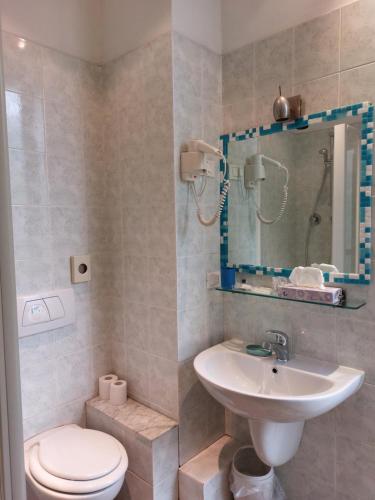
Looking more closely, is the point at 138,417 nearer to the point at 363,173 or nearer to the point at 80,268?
the point at 80,268

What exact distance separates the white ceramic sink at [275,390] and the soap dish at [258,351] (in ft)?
0.08

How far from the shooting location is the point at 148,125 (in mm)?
1637

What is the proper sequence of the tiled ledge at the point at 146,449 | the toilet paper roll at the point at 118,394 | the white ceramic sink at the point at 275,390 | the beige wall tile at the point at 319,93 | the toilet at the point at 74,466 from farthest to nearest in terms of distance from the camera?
the toilet paper roll at the point at 118,394
the tiled ledge at the point at 146,449
the beige wall tile at the point at 319,93
the toilet at the point at 74,466
the white ceramic sink at the point at 275,390

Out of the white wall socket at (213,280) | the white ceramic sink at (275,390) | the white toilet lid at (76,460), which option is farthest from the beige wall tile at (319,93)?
the white toilet lid at (76,460)

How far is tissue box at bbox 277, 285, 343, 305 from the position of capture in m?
1.37

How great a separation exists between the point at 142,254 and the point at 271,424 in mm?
905

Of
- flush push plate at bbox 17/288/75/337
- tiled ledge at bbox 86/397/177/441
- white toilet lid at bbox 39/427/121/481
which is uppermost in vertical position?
flush push plate at bbox 17/288/75/337

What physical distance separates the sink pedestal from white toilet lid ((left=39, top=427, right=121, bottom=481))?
1.86ft

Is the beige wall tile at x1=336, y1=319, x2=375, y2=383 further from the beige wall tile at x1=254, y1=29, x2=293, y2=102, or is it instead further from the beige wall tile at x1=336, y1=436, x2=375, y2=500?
the beige wall tile at x1=254, y1=29, x2=293, y2=102

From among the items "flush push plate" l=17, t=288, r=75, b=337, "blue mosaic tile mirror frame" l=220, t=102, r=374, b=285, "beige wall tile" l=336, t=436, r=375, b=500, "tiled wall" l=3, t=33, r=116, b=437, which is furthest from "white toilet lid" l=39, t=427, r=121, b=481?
"blue mosaic tile mirror frame" l=220, t=102, r=374, b=285

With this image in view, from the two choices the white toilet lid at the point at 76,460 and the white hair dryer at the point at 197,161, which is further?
the white hair dryer at the point at 197,161

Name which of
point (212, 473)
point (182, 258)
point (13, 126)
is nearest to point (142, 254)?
point (182, 258)

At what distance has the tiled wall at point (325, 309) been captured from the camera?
1.38 m

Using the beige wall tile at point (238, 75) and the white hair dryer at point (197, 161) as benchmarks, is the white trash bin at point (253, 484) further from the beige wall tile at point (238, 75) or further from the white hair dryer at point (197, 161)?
the beige wall tile at point (238, 75)
